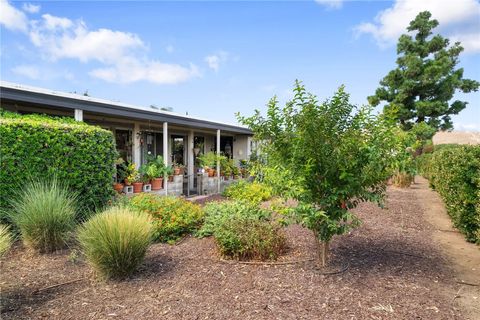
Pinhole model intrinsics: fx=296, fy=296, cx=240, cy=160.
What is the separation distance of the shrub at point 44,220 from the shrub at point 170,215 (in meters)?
1.11

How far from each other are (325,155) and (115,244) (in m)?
2.65

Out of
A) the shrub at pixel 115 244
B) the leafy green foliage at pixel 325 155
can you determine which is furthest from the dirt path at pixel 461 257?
the shrub at pixel 115 244

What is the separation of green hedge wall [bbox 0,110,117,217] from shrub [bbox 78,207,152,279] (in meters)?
2.56

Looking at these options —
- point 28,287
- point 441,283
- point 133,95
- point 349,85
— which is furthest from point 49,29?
point 133,95

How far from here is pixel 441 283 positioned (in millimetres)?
3451

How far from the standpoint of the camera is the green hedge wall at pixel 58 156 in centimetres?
511

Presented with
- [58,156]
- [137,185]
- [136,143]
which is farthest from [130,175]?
[58,156]

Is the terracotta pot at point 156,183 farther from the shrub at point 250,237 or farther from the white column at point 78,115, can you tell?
the shrub at point 250,237

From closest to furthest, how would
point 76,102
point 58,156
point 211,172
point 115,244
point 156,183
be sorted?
point 115,244 < point 58,156 < point 76,102 < point 156,183 < point 211,172

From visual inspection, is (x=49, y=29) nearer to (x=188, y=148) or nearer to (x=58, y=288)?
(x=188, y=148)

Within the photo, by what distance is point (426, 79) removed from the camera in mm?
18141

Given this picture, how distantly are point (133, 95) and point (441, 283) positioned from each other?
21.5m

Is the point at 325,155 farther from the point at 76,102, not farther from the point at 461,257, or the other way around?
the point at 76,102

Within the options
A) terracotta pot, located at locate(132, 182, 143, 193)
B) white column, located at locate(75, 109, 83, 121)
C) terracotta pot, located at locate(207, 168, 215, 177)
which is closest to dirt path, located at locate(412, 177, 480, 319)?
terracotta pot, located at locate(132, 182, 143, 193)
